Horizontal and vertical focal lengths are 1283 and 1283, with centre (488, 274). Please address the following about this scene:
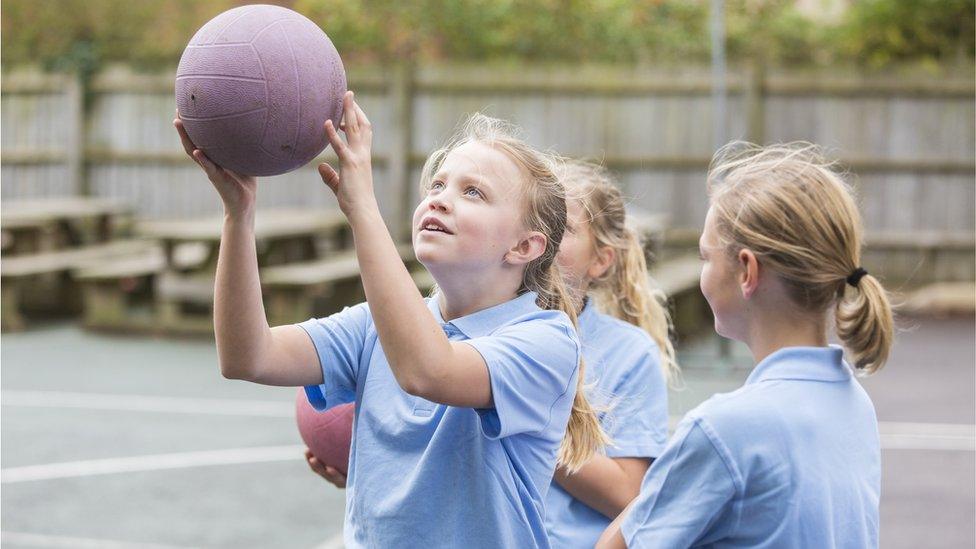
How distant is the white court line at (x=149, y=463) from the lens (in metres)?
6.44

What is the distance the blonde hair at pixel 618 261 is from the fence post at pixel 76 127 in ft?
40.1

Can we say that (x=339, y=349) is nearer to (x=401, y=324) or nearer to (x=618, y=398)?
(x=401, y=324)

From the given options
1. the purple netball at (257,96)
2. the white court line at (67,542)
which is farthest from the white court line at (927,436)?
the purple netball at (257,96)

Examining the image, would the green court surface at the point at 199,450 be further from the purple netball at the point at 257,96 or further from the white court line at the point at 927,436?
the purple netball at the point at 257,96

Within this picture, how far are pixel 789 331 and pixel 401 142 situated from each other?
11.8m

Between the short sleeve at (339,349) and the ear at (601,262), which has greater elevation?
the short sleeve at (339,349)

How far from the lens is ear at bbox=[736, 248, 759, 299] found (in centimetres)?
213

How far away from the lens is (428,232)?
220 centimetres

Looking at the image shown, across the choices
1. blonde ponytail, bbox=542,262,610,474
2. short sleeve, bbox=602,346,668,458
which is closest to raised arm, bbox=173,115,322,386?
blonde ponytail, bbox=542,262,610,474

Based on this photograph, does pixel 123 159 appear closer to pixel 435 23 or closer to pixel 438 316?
pixel 435 23

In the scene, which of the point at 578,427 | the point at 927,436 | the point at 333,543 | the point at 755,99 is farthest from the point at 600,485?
the point at 755,99

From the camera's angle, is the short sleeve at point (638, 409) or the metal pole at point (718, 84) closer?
the short sleeve at point (638, 409)

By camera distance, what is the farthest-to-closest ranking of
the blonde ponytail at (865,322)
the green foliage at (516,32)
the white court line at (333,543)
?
the green foliage at (516,32)
the white court line at (333,543)
the blonde ponytail at (865,322)

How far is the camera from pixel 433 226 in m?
2.22
